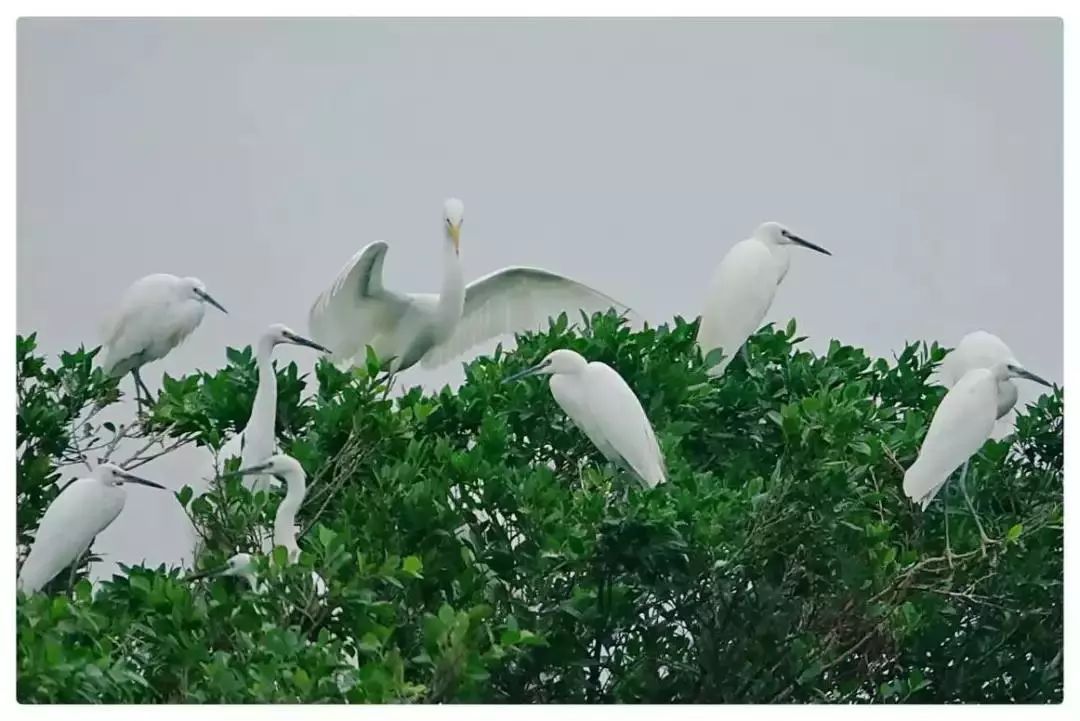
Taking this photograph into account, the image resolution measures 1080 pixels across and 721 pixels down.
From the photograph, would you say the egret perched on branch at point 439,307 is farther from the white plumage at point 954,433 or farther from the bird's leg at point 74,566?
the white plumage at point 954,433

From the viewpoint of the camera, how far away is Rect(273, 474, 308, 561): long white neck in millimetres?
3898

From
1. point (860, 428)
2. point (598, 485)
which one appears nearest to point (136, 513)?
point (598, 485)

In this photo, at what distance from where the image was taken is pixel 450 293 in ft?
14.9

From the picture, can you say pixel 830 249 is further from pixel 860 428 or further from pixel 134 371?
pixel 134 371

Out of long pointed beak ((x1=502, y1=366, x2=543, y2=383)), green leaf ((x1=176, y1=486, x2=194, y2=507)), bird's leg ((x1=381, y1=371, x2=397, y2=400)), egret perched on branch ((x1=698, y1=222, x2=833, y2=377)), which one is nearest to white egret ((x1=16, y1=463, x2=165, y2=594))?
green leaf ((x1=176, y1=486, x2=194, y2=507))

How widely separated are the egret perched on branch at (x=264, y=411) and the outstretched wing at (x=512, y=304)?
0.60 meters

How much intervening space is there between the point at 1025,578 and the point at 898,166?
1044 mm

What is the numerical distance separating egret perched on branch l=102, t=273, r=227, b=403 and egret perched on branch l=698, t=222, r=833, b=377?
1.20 meters

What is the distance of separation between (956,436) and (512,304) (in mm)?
1237

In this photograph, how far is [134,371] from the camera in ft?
14.5

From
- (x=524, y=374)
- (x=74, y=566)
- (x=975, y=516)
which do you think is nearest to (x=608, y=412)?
(x=524, y=374)

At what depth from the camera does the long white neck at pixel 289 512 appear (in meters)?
3.90

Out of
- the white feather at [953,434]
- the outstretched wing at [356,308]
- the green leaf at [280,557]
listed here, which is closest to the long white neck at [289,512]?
the green leaf at [280,557]

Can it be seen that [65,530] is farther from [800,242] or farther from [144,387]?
[800,242]
